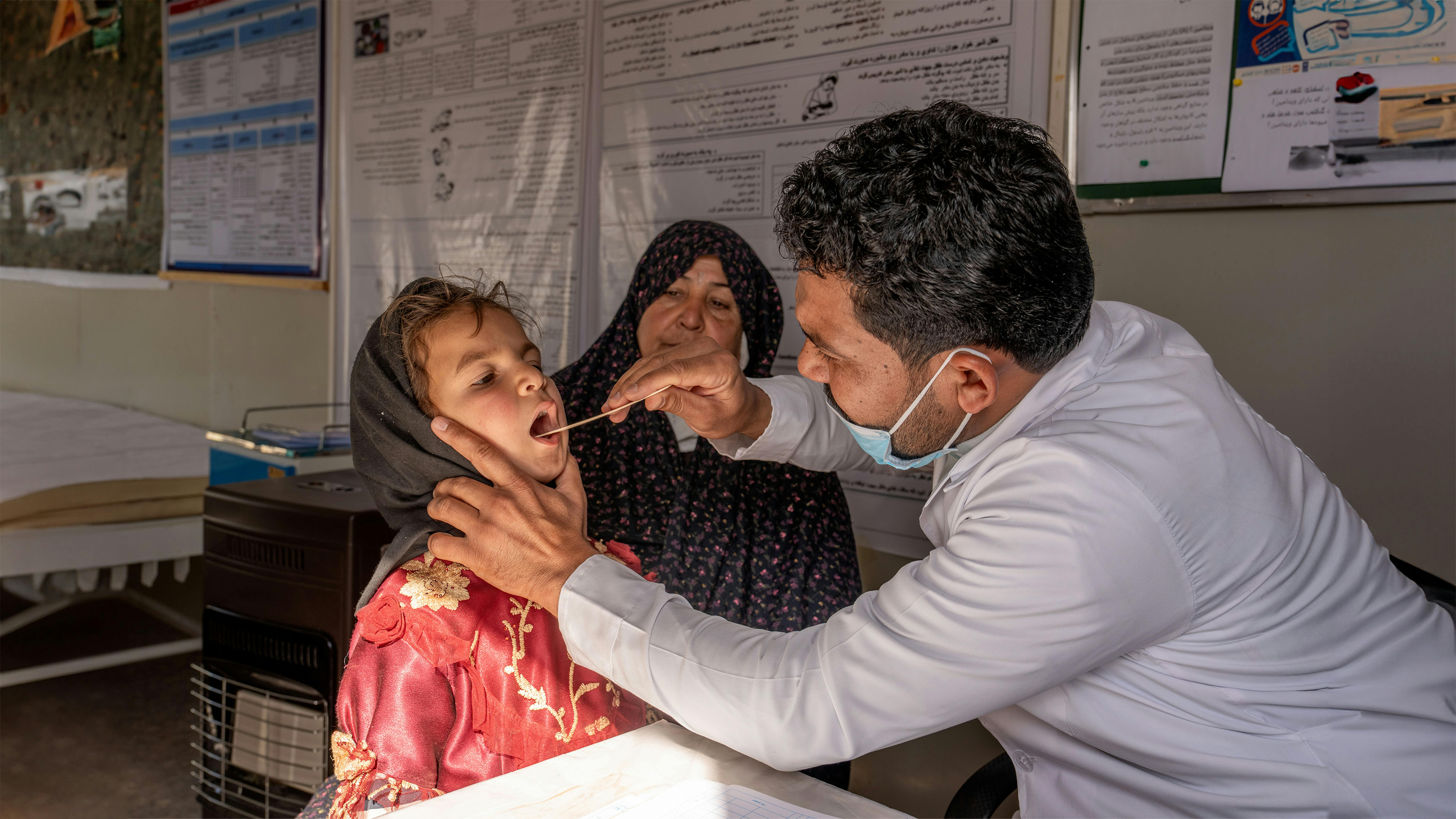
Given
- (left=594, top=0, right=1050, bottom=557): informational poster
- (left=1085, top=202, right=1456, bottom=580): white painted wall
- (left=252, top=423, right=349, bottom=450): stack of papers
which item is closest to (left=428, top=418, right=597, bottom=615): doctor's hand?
(left=594, top=0, right=1050, bottom=557): informational poster

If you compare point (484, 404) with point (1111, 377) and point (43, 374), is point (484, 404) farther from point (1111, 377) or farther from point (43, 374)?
point (43, 374)

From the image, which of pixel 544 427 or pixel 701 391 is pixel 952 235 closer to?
pixel 701 391

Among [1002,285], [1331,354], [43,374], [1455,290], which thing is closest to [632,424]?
[1002,285]

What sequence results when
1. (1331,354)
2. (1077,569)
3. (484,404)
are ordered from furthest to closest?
(1331,354) → (484,404) → (1077,569)

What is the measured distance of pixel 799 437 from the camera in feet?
5.55

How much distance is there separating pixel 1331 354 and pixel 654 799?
1432mm

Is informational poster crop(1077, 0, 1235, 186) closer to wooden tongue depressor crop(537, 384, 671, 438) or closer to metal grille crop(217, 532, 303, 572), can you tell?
wooden tongue depressor crop(537, 384, 671, 438)

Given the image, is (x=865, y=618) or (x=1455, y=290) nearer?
(x=865, y=618)

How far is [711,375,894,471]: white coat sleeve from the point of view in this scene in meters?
1.67

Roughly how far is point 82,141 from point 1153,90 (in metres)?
4.96

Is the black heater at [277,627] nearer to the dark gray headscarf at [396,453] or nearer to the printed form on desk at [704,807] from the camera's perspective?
the dark gray headscarf at [396,453]

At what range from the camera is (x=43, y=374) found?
189 inches

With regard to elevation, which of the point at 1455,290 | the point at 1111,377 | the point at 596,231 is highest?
the point at 596,231

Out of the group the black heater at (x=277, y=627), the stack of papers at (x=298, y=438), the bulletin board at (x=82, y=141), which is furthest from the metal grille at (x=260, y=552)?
the bulletin board at (x=82, y=141)
